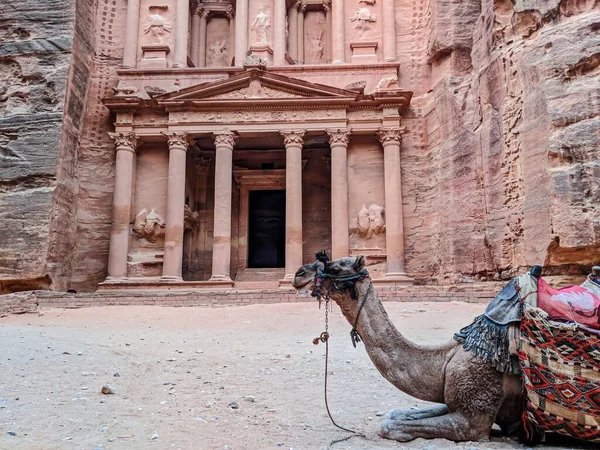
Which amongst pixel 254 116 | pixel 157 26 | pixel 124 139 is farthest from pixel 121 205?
pixel 157 26

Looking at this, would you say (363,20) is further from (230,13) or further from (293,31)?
(230,13)

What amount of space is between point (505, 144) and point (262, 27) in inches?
501

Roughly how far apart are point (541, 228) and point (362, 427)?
10.3 meters

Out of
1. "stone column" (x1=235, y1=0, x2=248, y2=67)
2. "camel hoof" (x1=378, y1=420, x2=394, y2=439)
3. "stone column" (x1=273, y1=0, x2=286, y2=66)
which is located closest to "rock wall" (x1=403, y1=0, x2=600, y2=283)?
"stone column" (x1=273, y1=0, x2=286, y2=66)

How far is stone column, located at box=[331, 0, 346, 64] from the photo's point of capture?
72.3 feet

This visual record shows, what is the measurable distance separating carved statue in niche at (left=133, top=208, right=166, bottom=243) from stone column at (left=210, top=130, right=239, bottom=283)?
8.12ft

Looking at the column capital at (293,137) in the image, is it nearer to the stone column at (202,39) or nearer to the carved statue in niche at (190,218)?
the carved statue in niche at (190,218)

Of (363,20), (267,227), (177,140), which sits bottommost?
(267,227)

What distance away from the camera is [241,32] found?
2259 cm

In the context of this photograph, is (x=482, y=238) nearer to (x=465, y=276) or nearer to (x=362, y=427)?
(x=465, y=276)

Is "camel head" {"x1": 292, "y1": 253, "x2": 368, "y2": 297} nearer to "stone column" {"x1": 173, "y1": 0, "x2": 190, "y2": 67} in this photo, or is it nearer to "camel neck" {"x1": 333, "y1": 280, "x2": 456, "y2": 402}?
"camel neck" {"x1": 333, "y1": 280, "x2": 456, "y2": 402}

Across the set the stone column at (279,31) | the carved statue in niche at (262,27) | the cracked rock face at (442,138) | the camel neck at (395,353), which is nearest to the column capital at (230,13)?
the carved statue in niche at (262,27)

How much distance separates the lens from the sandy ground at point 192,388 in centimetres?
423

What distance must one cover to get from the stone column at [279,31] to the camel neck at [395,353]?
19631mm
